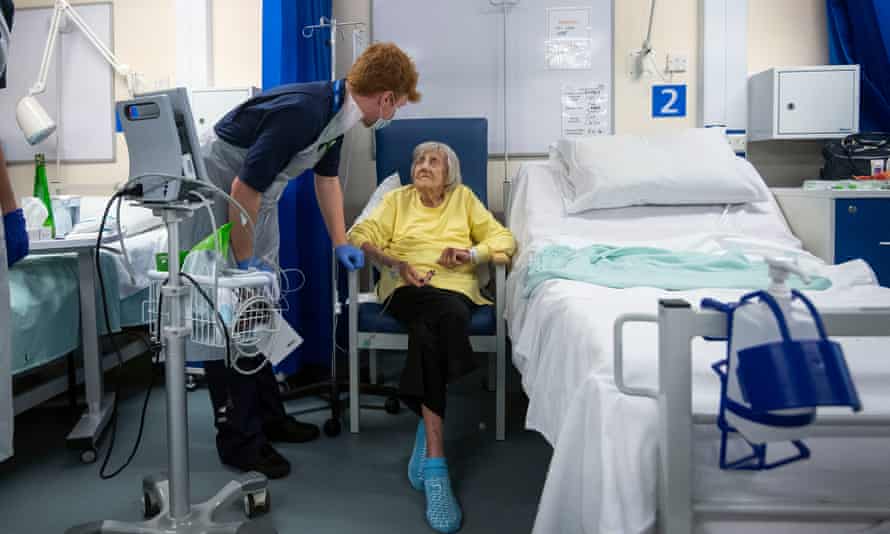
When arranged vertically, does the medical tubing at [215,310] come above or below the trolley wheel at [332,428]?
above

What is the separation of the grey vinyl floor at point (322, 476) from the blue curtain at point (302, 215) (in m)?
0.32

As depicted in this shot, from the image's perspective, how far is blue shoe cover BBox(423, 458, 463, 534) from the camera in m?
1.71

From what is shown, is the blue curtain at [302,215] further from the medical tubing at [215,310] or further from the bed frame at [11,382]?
the medical tubing at [215,310]

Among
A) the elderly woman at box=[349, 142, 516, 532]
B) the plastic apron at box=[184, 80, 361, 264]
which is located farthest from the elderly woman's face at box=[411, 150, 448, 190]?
the plastic apron at box=[184, 80, 361, 264]

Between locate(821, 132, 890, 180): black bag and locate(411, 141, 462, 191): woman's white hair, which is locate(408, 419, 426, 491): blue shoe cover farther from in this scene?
locate(821, 132, 890, 180): black bag

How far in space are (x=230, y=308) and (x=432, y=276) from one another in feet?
2.96

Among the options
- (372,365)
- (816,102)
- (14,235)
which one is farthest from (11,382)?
(816,102)

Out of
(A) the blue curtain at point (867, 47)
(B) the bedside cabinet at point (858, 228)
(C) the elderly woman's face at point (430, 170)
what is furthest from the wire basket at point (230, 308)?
(A) the blue curtain at point (867, 47)

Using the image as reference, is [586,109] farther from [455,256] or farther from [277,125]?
[277,125]

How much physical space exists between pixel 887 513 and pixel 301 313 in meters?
2.31

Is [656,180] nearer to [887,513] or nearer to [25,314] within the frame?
[887,513]

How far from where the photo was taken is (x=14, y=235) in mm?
1333

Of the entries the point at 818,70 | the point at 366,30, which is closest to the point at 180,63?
the point at 366,30

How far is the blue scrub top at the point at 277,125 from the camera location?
72.4 inches
